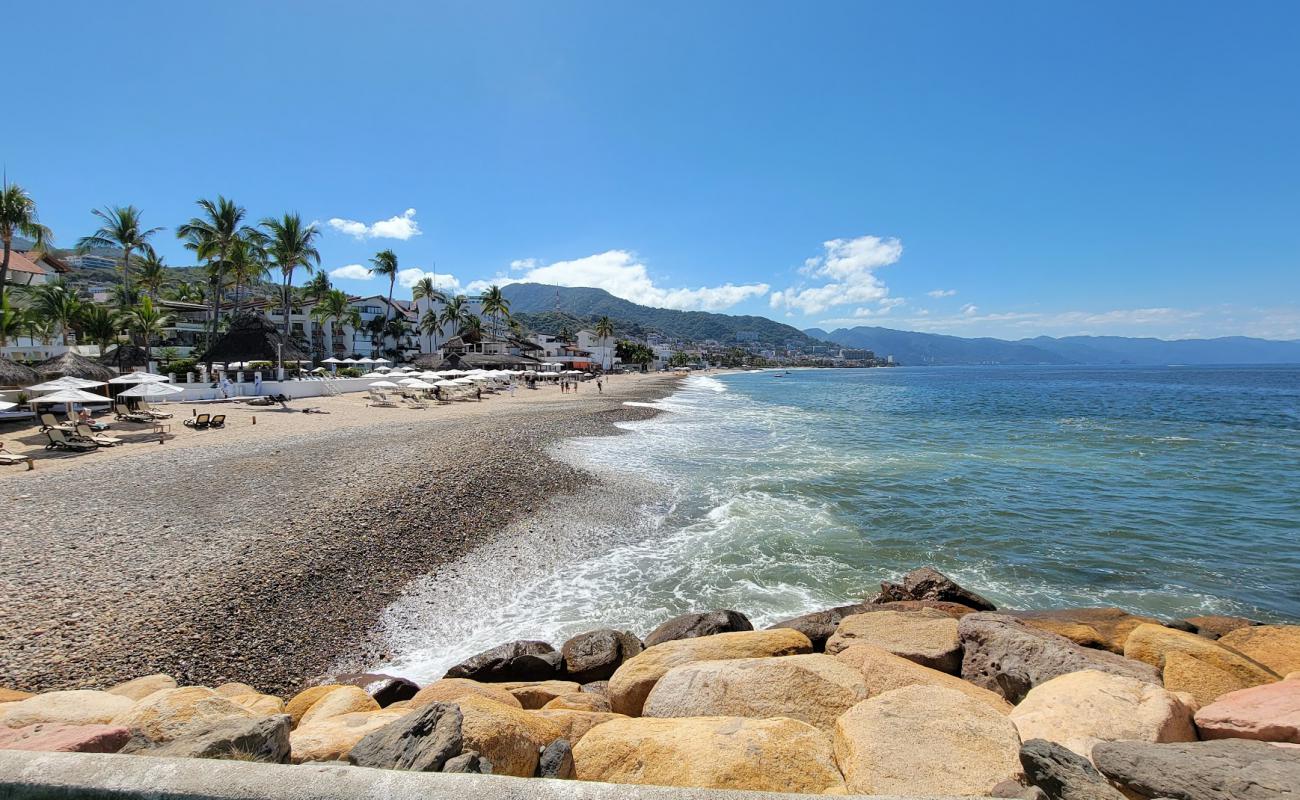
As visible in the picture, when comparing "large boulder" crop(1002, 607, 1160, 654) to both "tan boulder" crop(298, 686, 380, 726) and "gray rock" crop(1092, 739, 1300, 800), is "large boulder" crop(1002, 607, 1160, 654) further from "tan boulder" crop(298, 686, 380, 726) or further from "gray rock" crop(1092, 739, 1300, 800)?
"tan boulder" crop(298, 686, 380, 726)

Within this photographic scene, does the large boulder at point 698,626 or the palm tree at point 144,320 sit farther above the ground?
the palm tree at point 144,320

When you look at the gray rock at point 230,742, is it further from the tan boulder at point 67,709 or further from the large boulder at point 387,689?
the large boulder at point 387,689

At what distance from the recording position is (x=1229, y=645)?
6020 mm

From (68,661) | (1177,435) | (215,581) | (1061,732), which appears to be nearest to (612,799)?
(1061,732)

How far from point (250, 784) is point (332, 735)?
2.14 metres

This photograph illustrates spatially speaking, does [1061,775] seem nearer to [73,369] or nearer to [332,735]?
[332,735]

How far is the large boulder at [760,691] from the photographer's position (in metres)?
4.36

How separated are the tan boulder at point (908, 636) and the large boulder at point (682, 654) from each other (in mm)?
612

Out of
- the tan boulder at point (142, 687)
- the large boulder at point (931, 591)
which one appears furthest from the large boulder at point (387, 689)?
the large boulder at point (931, 591)

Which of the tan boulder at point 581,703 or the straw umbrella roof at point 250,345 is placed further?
the straw umbrella roof at point 250,345

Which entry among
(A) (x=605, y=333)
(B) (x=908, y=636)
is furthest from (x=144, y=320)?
(A) (x=605, y=333)

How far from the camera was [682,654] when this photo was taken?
5.60 m

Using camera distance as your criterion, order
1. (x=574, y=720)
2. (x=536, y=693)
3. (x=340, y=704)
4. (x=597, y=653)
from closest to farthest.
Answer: (x=574, y=720) → (x=340, y=704) → (x=536, y=693) → (x=597, y=653)

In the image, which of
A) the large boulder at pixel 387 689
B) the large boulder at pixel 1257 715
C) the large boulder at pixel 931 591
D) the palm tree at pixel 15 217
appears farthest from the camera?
the palm tree at pixel 15 217
